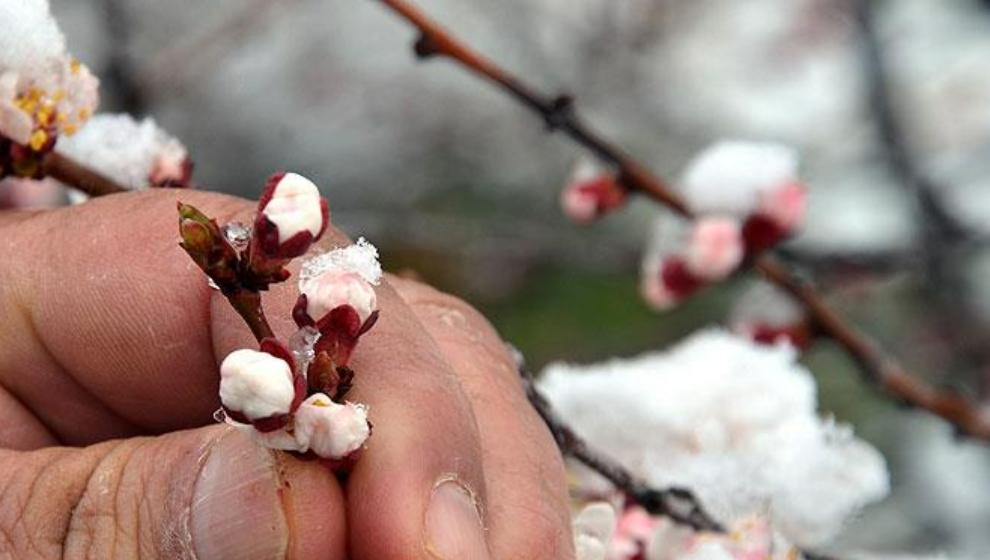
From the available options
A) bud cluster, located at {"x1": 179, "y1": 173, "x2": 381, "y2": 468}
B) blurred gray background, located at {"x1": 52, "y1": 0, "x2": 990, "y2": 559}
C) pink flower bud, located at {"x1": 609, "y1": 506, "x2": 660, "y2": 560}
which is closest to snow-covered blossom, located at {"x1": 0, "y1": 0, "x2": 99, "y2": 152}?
bud cluster, located at {"x1": 179, "y1": 173, "x2": 381, "y2": 468}

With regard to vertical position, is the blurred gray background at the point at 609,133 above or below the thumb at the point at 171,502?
above

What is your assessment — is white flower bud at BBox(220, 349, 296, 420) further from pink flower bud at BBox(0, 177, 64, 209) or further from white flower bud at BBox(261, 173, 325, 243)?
pink flower bud at BBox(0, 177, 64, 209)

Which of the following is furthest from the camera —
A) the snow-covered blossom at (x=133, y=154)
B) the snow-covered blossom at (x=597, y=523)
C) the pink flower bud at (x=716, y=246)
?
the pink flower bud at (x=716, y=246)

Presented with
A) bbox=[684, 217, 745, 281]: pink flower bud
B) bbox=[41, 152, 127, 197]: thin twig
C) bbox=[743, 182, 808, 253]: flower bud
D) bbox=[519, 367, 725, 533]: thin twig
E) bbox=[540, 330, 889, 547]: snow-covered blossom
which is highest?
bbox=[743, 182, 808, 253]: flower bud

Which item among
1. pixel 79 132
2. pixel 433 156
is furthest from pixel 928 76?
pixel 79 132

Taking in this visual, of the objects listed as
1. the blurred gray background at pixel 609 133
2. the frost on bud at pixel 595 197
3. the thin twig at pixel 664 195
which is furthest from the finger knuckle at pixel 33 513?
the blurred gray background at pixel 609 133

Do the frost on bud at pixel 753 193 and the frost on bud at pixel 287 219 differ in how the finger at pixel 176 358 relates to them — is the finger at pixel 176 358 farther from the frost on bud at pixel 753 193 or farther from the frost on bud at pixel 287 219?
the frost on bud at pixel 753 193
